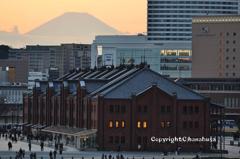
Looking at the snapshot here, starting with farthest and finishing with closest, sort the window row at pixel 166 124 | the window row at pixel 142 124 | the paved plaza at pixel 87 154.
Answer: the window row at pixel 166 124 → the window row at pixel 142 124 → the paved plaza at pixel 87 154

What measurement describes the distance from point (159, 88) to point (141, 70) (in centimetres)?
472

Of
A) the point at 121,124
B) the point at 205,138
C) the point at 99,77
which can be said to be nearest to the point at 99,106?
the point at 121,124

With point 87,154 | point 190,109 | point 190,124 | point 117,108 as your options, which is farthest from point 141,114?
point 87,154

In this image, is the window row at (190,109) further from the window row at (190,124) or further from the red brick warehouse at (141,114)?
the window row at (190,124)

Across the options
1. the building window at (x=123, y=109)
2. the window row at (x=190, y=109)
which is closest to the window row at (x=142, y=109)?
the building window at (x=123, y=109)

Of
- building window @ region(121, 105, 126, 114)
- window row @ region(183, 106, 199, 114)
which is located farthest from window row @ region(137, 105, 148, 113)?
window row @ region(183, 106, 199, 114)

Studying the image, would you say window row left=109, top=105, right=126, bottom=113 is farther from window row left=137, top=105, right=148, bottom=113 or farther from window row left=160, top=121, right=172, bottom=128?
window row left=160, top=121, right=172, bottom=128

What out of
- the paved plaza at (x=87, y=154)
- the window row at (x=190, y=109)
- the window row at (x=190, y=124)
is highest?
the window row at (x=190, y=109)

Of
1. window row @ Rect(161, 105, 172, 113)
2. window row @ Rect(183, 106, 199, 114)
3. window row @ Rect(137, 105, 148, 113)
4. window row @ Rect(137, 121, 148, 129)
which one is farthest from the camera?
window row @ Rect(183, 106, 199, 114)

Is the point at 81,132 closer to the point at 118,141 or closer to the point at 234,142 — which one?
the point at 118,141

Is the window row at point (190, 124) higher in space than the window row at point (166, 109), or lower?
lower

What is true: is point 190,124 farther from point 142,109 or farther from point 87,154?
point 87,154

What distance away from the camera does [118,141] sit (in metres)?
137

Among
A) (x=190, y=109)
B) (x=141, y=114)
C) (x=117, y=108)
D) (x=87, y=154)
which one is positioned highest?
(x=117, y=108)
